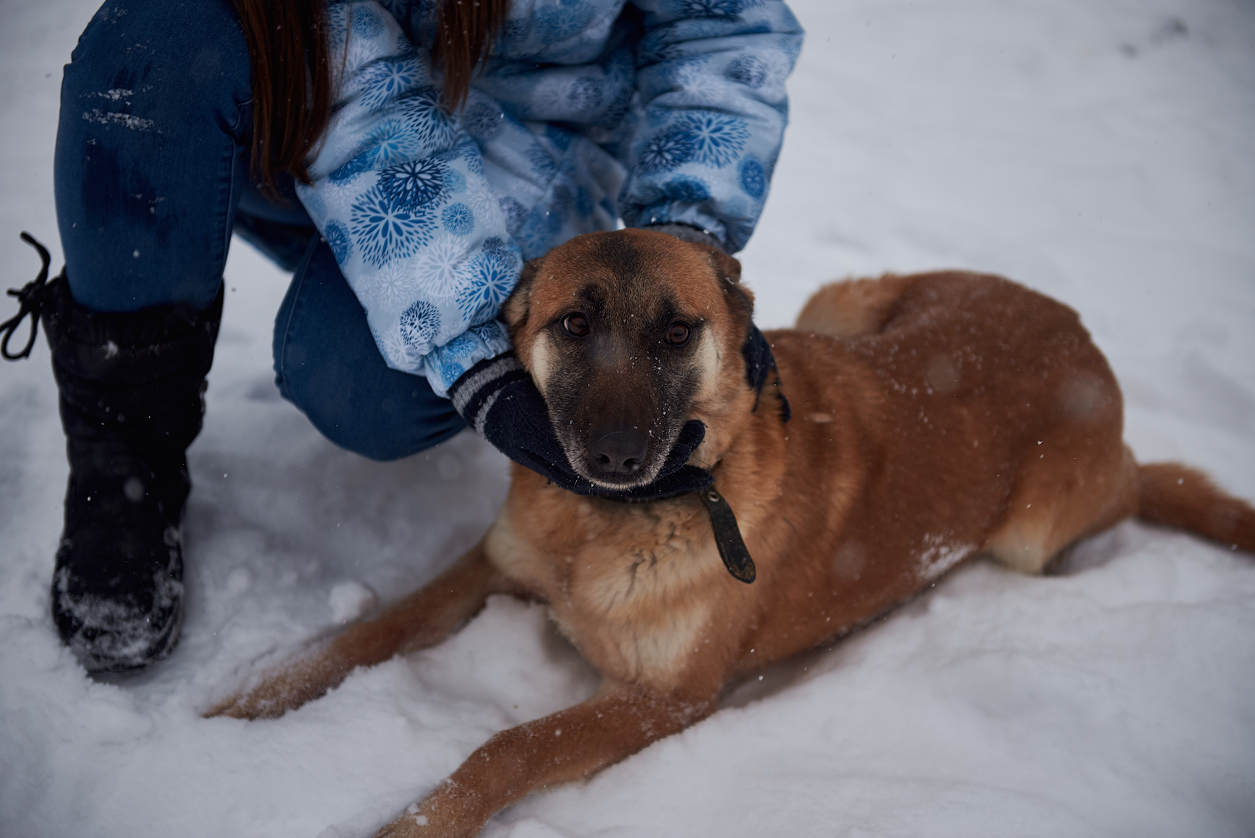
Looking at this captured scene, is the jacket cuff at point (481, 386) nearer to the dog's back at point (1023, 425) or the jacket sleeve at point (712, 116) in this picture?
the jacket sleeve at point (712, 116)

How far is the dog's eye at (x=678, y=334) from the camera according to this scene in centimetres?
184

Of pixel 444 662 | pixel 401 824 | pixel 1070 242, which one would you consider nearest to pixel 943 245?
pixel 1070 242

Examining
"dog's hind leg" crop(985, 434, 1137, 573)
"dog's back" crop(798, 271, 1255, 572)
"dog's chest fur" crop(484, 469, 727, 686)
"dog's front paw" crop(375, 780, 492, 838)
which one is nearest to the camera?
"dog's front paw" crop(375, 780, 492, 838)

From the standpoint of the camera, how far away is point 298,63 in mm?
1772

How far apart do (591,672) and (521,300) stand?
1.10m

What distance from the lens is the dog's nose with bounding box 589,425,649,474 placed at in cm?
161

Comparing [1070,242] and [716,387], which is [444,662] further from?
[1070,242]

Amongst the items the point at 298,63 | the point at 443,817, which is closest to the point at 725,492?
the point at 443,817

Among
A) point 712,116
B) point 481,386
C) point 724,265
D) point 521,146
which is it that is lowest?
point 481,386

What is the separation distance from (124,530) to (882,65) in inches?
214

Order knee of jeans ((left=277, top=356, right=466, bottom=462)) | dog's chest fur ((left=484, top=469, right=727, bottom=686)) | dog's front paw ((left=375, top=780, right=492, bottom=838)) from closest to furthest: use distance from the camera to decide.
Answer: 1. dog's front paw ((left=375, top=780, right=492, bottom=838))
2. dog's chest fur ((left=484, top=469, right=727, bottom=686))
3. knee of jeans ((left=277, top=356, right=466, bottom=462))

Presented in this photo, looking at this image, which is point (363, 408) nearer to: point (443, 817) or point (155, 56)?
point (155, 56)

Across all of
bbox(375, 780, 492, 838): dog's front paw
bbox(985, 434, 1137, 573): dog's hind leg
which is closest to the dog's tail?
bbox(985, 434, 1137, 573): dog's hind leg

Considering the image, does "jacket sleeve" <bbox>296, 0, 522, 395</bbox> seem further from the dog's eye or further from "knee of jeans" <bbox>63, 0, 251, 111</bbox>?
the dog's eye
